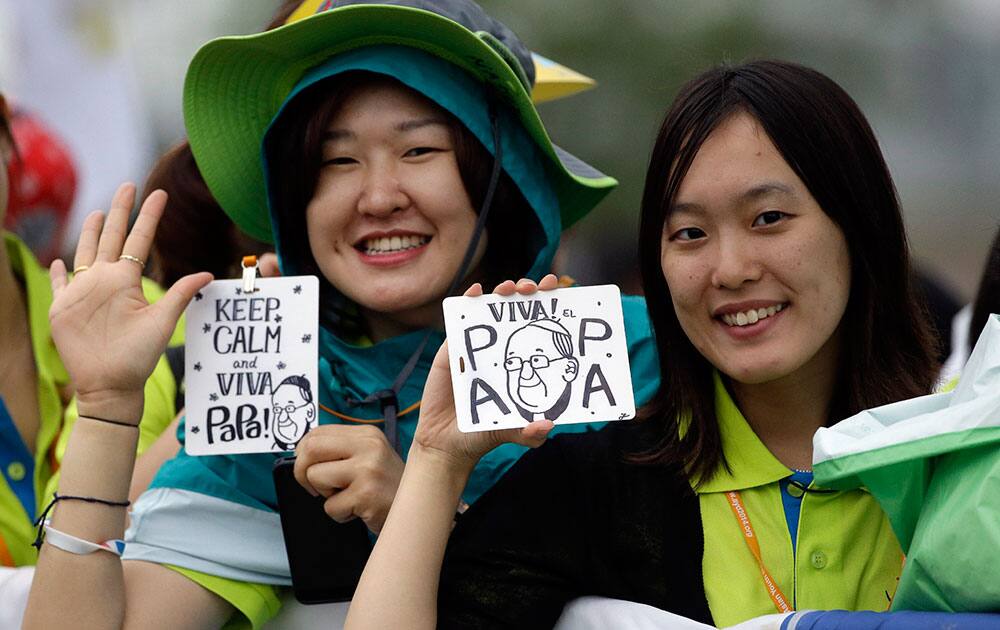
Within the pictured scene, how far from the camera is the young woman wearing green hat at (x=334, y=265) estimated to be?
107 inches

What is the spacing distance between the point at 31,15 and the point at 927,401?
642cm

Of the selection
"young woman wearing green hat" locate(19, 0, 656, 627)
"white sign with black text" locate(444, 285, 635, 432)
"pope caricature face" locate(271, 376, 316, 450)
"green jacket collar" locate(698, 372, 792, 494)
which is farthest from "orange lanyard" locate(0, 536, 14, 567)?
"green jacket collar" locate(698, 372, 792, 494)

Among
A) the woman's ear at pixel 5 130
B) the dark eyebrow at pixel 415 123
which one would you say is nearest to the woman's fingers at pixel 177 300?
the dark eyebrow at pixel 415 123

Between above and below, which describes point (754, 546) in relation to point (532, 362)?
below

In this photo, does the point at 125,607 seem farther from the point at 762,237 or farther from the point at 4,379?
the point at 762,237

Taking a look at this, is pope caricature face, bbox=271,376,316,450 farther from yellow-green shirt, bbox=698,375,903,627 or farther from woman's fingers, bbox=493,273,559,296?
yellow-green shirt, bbox=698,375,903,627

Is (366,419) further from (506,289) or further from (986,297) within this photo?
(986,297)

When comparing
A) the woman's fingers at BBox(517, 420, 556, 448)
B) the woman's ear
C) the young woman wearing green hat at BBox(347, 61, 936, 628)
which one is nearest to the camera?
the woman's fingers at BBox(517, 420, 556, 448)

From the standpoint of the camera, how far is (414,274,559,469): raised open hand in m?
2.43

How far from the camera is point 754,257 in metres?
2.45

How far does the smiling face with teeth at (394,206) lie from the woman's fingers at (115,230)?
406 mm

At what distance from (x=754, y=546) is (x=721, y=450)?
0.21m

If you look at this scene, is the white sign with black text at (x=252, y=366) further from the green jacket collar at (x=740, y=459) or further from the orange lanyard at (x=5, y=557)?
the orange lanyard at (x=5, y=557)

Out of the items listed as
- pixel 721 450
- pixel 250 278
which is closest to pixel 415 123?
pixel 250 278
